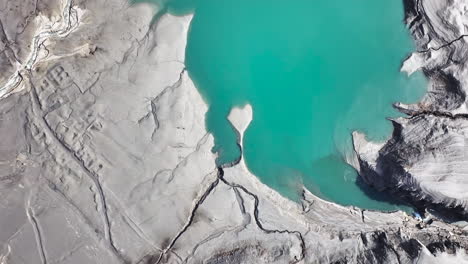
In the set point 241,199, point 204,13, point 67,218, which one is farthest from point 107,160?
point 204,13

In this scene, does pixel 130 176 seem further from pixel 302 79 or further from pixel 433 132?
pixel 433 132

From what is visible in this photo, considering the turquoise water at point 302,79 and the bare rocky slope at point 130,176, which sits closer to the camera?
the bare rocky slope at point 130,176

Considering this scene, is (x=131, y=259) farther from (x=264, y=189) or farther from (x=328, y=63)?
(x=328, y=63)

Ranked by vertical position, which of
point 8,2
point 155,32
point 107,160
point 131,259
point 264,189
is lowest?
point 131,259

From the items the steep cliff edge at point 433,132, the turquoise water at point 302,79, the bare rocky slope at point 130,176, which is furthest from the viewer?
the turquoise water at point 302,79

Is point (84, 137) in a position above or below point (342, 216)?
above
